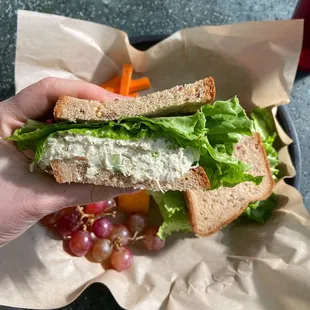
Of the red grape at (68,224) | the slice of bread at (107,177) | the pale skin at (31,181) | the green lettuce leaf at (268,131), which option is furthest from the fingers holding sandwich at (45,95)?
the green lettuce leaf at (268,131)

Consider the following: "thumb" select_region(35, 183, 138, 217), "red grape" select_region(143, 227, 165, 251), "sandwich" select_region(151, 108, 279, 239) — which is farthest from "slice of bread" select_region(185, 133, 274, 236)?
"thumb" select_region(35, 183, 138, 217)

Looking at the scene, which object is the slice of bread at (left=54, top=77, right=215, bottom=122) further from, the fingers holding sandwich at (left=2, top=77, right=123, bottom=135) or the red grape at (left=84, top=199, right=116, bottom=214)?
the red grape at (left=84, top=199, right=116, bottom=214)

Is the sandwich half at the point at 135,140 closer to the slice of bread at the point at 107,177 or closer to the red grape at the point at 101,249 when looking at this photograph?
the slice of bread at the point at 107,177

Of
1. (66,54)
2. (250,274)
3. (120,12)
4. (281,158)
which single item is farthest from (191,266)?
(120,12)

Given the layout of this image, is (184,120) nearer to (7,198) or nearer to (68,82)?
(68,82)

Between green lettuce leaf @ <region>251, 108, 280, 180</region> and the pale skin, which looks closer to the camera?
the pale skin

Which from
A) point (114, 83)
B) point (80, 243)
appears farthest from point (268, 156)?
point (80, 243)

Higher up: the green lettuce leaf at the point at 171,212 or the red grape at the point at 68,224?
the green lettuce leaf at the point at 171,212
